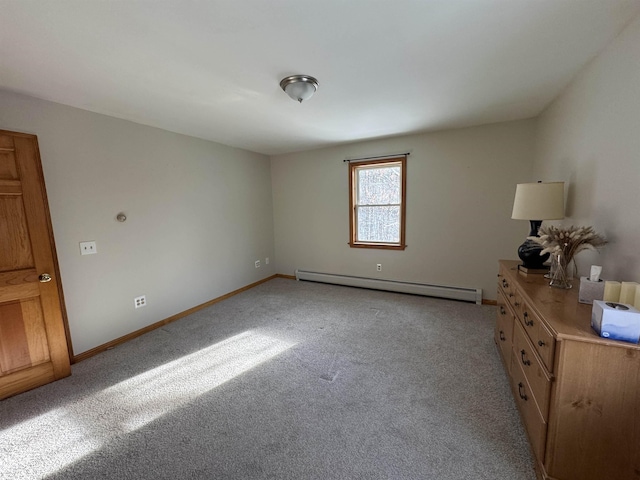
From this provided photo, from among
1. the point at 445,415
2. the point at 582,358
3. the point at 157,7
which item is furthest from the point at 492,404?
the point at 157,7

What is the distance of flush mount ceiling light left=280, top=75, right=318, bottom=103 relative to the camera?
6.39 feet

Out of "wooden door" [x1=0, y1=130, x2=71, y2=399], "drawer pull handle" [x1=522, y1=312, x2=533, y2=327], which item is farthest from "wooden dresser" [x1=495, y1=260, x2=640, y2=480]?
"wooden door" [x1=0, y1=130, x2=71, y2=399]

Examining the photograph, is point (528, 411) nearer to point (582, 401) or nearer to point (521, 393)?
point (521, 393)

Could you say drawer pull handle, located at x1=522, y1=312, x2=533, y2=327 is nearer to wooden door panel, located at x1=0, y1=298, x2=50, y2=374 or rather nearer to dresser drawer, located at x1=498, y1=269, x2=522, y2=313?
dresser drawer, located at x1=498, y1=269, x2=522, y2=313

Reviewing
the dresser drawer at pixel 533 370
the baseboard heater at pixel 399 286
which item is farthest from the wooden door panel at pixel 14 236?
the dresser drawer at pixel 533 370

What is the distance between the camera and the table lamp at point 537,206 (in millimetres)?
1912

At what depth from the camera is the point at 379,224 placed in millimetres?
4141

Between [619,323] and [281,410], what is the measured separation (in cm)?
187

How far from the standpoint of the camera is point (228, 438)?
5.21 ft

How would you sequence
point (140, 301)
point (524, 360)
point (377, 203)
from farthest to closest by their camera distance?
point (377, 203) < point (140, 301) < point (524, 360)

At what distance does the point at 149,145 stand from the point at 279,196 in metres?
2.24

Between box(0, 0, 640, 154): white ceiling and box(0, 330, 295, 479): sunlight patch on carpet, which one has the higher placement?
box(0, 0, 640, 154): white ceiling

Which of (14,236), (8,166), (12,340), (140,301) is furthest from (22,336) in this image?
(8,166)

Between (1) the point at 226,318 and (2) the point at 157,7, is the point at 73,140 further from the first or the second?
(1) the point at 226,318
